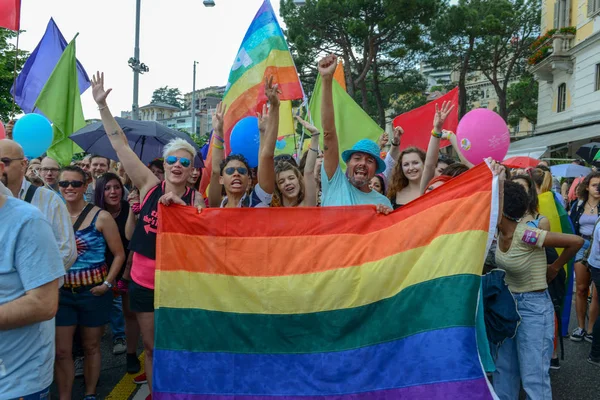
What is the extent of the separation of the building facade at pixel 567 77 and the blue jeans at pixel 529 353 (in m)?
16.0

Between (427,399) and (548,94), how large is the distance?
27.9m

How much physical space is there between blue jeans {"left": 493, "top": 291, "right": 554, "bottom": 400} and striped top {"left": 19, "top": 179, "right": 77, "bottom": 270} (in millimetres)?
2966

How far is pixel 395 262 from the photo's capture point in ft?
10.1

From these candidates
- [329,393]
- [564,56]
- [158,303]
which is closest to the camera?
[329,393]

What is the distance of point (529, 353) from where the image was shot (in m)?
3.36

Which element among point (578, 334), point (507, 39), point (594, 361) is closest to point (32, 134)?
point (594, 361)

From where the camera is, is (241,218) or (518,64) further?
(518,64)

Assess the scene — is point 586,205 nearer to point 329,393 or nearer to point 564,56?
point 329,393

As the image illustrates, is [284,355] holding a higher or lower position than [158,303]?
lower

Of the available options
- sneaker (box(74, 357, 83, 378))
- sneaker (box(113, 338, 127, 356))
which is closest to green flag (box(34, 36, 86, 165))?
sneaker (box(113, 338, 127, 356))

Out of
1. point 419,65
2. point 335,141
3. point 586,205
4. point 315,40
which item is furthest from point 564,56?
point 335,141

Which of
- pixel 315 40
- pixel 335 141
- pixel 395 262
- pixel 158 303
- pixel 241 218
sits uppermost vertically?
pixel 315 40

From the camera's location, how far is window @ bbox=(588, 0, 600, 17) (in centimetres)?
2084

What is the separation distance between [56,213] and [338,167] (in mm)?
1920
